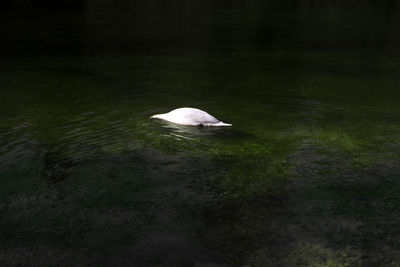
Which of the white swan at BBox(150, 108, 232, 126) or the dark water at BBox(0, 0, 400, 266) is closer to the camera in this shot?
the dark water at BBox(0, 0, 400, 266)

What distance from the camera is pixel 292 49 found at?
48.5ft

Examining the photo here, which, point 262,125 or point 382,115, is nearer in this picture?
point 262,125

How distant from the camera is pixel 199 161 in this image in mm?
5902

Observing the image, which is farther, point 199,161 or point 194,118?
point 194,118

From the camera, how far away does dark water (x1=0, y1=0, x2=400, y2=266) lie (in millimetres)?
4215

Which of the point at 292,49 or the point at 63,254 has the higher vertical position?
the point at 292,49

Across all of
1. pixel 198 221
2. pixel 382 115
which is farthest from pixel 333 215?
pixel 382 115

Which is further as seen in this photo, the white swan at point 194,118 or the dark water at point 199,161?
the white swan at point 194,118

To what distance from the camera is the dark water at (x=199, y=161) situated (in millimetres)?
4215

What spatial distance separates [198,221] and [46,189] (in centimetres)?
173

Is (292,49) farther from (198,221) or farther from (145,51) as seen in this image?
(198,221)

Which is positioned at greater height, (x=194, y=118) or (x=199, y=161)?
(x=194, y=118)

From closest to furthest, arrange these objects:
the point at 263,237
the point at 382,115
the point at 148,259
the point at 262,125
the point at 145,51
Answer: the point at 148,259
the point at 263,237
the point at 262,125
the point at 382,115
the point at 145,51

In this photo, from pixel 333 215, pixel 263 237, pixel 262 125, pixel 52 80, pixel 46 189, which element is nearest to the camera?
pixel 263 237
